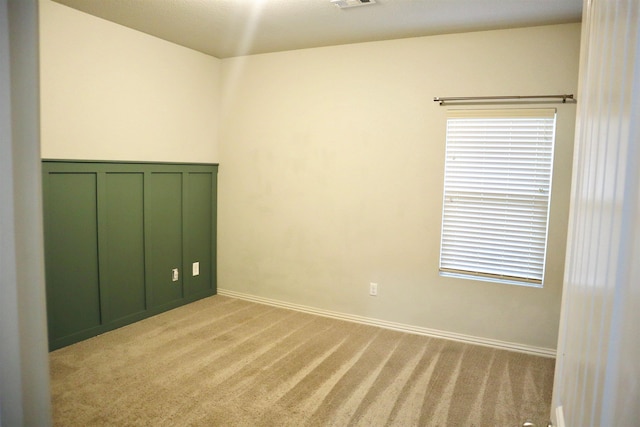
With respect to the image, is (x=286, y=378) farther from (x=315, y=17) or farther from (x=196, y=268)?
(x=315, y=17)

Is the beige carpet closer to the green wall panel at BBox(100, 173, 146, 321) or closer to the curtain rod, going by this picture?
the green wall panel at BBox(100, 173, 146, 321)

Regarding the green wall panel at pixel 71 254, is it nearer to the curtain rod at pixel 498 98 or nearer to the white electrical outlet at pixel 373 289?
the white electrical outlet at pixel 373 289

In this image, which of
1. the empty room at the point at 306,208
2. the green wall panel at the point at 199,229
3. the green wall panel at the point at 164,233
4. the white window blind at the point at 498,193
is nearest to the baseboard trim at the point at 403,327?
the empty room at the point at 306,208

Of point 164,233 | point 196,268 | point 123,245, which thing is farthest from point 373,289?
point 123,245

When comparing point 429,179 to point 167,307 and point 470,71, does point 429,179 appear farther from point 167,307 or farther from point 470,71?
point 167,307

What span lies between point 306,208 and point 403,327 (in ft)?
4.86

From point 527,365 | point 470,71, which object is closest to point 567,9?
point 470,71

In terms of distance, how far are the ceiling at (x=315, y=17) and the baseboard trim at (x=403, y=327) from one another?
2572 millimetres

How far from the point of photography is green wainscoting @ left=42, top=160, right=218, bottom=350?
3.56 m

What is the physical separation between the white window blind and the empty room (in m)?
0.02

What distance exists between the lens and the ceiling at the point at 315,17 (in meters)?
3.25

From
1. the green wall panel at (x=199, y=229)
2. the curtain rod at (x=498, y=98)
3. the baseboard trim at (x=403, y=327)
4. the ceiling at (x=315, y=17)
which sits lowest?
the baseboard trim at (x=403, y=327)

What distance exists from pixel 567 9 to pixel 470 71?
0.83 meters

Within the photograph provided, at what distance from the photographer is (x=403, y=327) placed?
4.26 m
